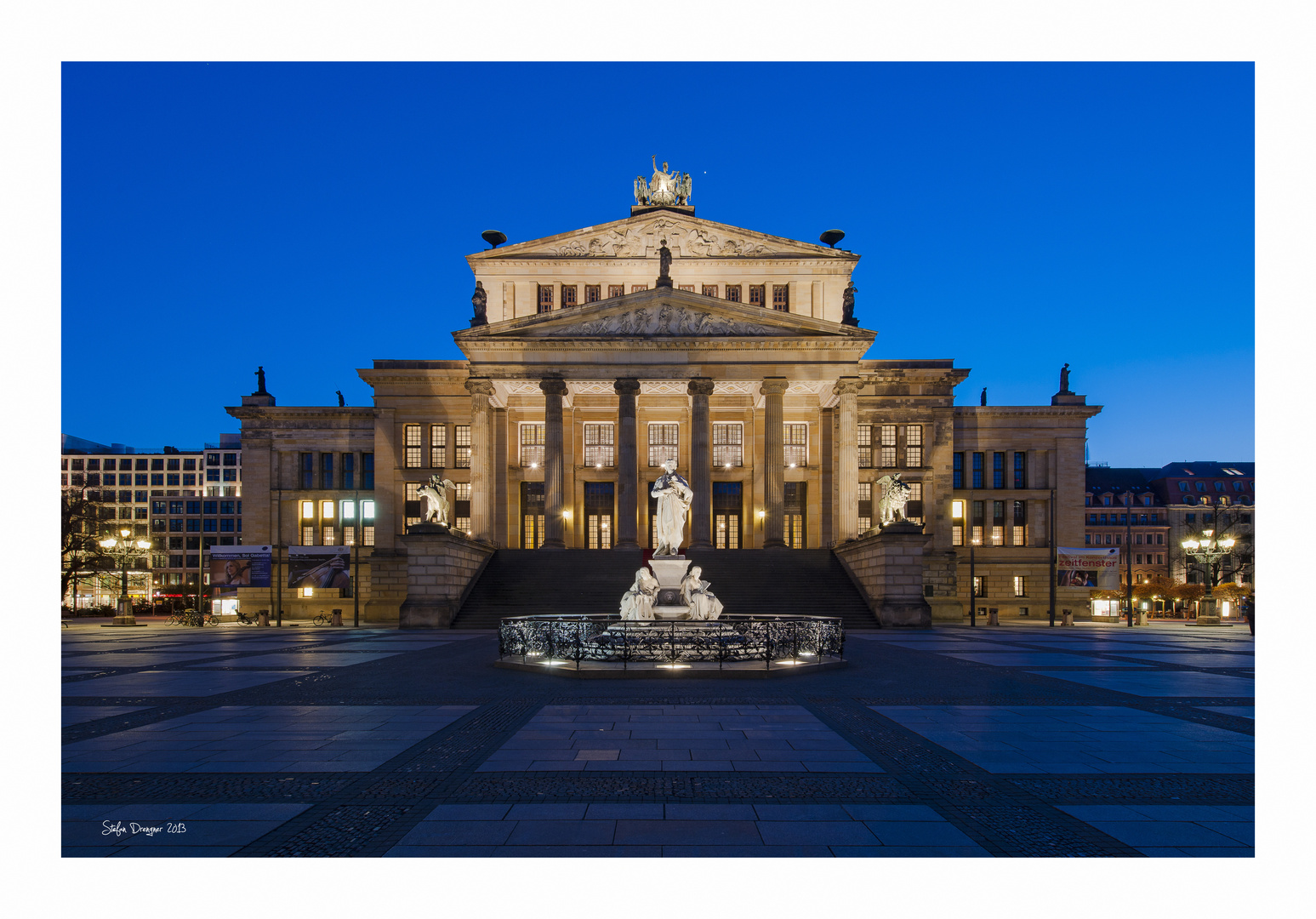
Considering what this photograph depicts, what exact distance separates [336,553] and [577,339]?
21.2 meters

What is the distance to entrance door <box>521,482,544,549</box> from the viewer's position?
50.6 meters

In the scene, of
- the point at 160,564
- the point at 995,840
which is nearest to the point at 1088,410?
the point at 995,840

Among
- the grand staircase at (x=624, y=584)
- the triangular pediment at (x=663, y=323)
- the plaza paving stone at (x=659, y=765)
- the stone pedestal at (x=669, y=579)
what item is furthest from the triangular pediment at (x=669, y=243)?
the plaza paving stone at (x=659, y=765)

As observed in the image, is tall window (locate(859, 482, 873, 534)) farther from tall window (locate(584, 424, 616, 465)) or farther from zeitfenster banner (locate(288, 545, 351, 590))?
zeitfenster banner (locate(288, 545, 351, 590))

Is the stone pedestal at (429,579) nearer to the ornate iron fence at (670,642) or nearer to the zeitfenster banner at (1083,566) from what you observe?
the ornate iron fence at (670,642)

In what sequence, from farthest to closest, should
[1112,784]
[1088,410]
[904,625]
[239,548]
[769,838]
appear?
1. [1088,410]
2. [239,548]
3. [904,625]
4. [1112,784]
5. [769,838]

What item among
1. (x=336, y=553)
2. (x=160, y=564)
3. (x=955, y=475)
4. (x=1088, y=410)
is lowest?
(x=160, y=564)

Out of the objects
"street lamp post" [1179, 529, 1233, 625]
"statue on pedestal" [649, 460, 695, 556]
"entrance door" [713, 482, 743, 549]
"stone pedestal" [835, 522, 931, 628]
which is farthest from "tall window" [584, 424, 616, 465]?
"street lamp post" [1179, 529, 1233, 625]

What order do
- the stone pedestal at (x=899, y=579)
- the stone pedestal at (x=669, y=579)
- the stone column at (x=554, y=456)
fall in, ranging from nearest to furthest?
the stone pedestal at (x=669, y=579) < the stone pedestal at (x=899, y=579) < the stone column at (x=554, y=456)

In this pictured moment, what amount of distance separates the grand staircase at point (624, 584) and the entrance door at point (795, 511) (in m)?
9.11

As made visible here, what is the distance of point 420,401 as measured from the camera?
51031 millimetres

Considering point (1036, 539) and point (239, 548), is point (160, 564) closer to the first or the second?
point (239, 548)

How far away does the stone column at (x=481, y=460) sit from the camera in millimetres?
42719

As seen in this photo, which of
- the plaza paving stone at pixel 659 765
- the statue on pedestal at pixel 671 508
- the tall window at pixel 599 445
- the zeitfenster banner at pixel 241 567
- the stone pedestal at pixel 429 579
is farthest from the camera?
the tall window at pixel 599 445
